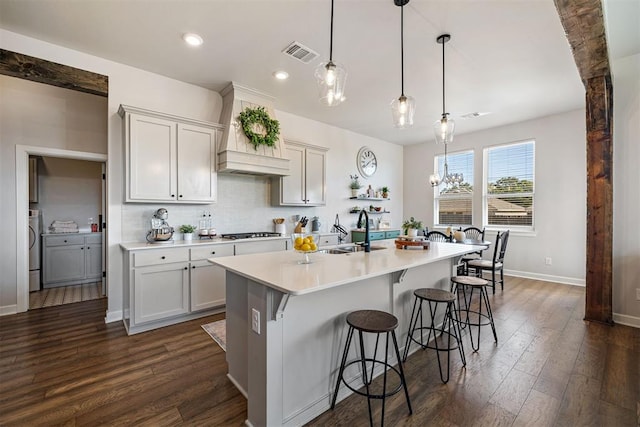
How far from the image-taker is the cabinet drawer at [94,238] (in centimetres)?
491

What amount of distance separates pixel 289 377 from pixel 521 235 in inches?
217

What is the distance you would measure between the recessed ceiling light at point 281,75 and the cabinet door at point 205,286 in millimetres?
2456

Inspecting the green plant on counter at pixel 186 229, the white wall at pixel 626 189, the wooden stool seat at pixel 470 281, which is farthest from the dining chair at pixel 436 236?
the green plant on counter at pixel 186 229

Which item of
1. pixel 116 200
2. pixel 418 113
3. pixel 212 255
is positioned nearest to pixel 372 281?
pixel 212 255

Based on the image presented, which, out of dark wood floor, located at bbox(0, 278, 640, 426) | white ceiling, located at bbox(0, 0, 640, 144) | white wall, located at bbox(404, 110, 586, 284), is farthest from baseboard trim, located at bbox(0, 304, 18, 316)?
white wall, located at bbox(404, 110, 586, 284)

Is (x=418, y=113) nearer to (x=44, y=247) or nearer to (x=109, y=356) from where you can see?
(x=109, y=356)

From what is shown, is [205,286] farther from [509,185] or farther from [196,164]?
[509,185]

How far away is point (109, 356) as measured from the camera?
2.48 metres

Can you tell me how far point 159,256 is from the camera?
307cm

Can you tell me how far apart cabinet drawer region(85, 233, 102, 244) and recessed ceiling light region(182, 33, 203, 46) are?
3946 millimetres

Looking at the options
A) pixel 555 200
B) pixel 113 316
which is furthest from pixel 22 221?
pixel 555 200

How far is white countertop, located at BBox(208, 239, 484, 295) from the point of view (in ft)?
4.91

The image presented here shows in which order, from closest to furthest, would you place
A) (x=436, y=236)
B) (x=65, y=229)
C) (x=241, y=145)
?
1. (x=241, y=145)
2. (x=65, y=229)
3. (x=436, y=236)

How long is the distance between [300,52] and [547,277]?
559 cm
